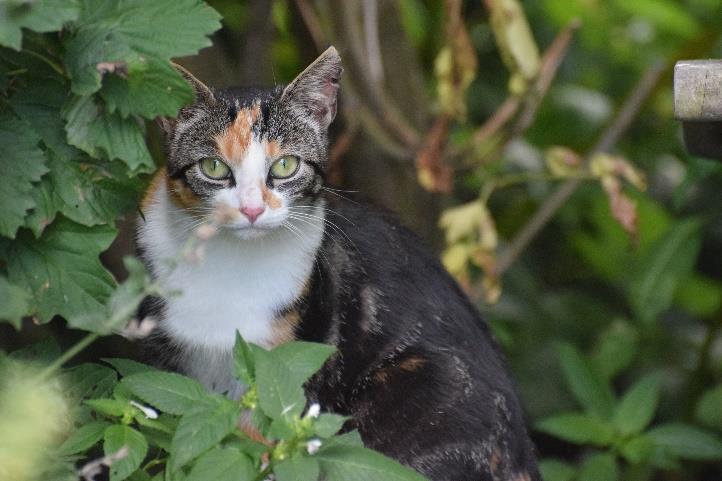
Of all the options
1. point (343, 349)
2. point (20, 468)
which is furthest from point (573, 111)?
point (20, 468)

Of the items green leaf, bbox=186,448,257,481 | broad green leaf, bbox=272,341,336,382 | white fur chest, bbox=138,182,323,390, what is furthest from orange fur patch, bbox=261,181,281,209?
green leaf, bbox=186,448,257,481

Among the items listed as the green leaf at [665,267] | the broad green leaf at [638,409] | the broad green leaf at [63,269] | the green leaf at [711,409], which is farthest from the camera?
the green leaf at [665,267]

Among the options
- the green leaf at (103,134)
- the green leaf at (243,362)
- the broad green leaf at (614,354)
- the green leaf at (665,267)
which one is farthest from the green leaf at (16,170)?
the green leaf at (665,267)

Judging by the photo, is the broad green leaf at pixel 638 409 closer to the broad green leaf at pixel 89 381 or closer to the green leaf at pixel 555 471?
the green leaf at pixel 555 471

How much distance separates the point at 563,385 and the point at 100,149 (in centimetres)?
306

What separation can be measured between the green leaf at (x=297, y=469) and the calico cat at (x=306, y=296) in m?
0.73

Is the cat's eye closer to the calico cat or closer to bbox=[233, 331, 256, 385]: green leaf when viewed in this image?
the calico cat

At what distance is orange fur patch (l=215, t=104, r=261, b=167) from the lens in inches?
109

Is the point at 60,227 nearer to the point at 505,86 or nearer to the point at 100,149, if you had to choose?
the point at 100,149

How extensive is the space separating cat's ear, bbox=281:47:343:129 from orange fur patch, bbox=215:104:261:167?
14cm

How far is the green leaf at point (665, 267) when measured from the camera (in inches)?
180

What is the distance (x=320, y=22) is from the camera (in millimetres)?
4555

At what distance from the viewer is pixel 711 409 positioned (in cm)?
436

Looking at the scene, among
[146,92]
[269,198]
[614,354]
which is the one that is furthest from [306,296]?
[614,354]
